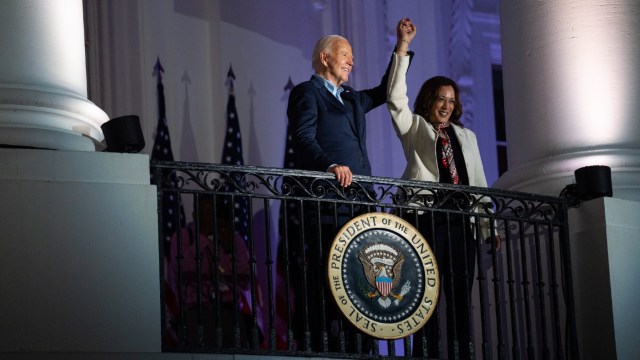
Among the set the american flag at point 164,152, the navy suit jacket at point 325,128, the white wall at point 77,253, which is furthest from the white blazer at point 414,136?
the american flag at point 164,152

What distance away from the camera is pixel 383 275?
10.4 m

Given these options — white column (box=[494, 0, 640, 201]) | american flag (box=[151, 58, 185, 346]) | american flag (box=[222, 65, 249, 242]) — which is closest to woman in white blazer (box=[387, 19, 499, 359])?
white column (box=[494, 0, 640, 201])

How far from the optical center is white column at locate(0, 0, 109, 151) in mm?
9758

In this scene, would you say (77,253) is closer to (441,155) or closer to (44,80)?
(44,80)

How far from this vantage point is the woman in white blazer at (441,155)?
10758 millimetres

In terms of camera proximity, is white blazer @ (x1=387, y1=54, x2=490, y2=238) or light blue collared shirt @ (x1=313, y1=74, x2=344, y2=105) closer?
light blue collared shirt @ (x1=313, y1=74, x2=344, y2=105)

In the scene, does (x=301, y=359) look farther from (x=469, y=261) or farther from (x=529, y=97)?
(x=529, y=97)

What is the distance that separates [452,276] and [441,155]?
2.90ft

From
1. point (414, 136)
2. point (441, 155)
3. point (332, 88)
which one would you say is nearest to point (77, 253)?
point (332, 88)

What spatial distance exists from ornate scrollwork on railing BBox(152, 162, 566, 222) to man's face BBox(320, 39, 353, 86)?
0.68 meters

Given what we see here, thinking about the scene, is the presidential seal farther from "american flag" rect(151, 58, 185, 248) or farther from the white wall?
"american flag" rect(151, 58, 185, 248)

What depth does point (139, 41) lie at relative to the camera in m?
16.2

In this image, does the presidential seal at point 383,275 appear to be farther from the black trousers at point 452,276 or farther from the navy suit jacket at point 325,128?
the navy suit jacket at point 325,128

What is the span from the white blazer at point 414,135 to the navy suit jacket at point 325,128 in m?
0.29
